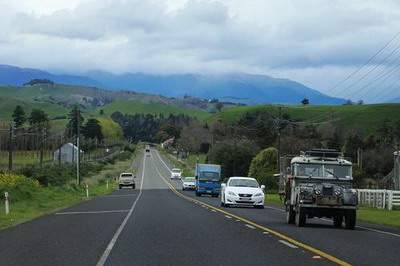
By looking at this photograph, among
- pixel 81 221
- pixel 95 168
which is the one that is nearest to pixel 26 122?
Answer: pixel 95 168

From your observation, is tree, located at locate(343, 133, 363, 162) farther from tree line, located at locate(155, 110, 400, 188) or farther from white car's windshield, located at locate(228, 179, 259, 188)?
white car's windshield, located at locate(228, 179, 259, 188)

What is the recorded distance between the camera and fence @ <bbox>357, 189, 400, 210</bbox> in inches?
1521

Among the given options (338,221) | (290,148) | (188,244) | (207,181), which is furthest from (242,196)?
(290,148)

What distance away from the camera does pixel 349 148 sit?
10275 cm

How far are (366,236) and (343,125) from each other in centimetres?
14143

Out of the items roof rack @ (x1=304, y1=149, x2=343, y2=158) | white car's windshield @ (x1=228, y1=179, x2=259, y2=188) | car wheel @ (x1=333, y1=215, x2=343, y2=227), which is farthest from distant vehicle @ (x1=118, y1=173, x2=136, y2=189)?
car wheel @ (x1=333, y1=215, x2=343, y2=227)

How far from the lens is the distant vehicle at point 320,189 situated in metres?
22.8

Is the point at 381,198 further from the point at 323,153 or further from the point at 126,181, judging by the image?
the point at 126,181

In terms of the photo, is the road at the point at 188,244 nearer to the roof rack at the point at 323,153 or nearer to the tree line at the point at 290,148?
the roof rack at the point at 323,153

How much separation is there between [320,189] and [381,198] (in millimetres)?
18733

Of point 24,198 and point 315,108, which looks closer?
point 24,198

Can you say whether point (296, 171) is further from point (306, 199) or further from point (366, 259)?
point (366, 259)

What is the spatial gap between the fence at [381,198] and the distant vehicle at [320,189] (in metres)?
13.7

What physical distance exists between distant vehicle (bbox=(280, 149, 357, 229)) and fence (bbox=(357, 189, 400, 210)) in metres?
13.7
